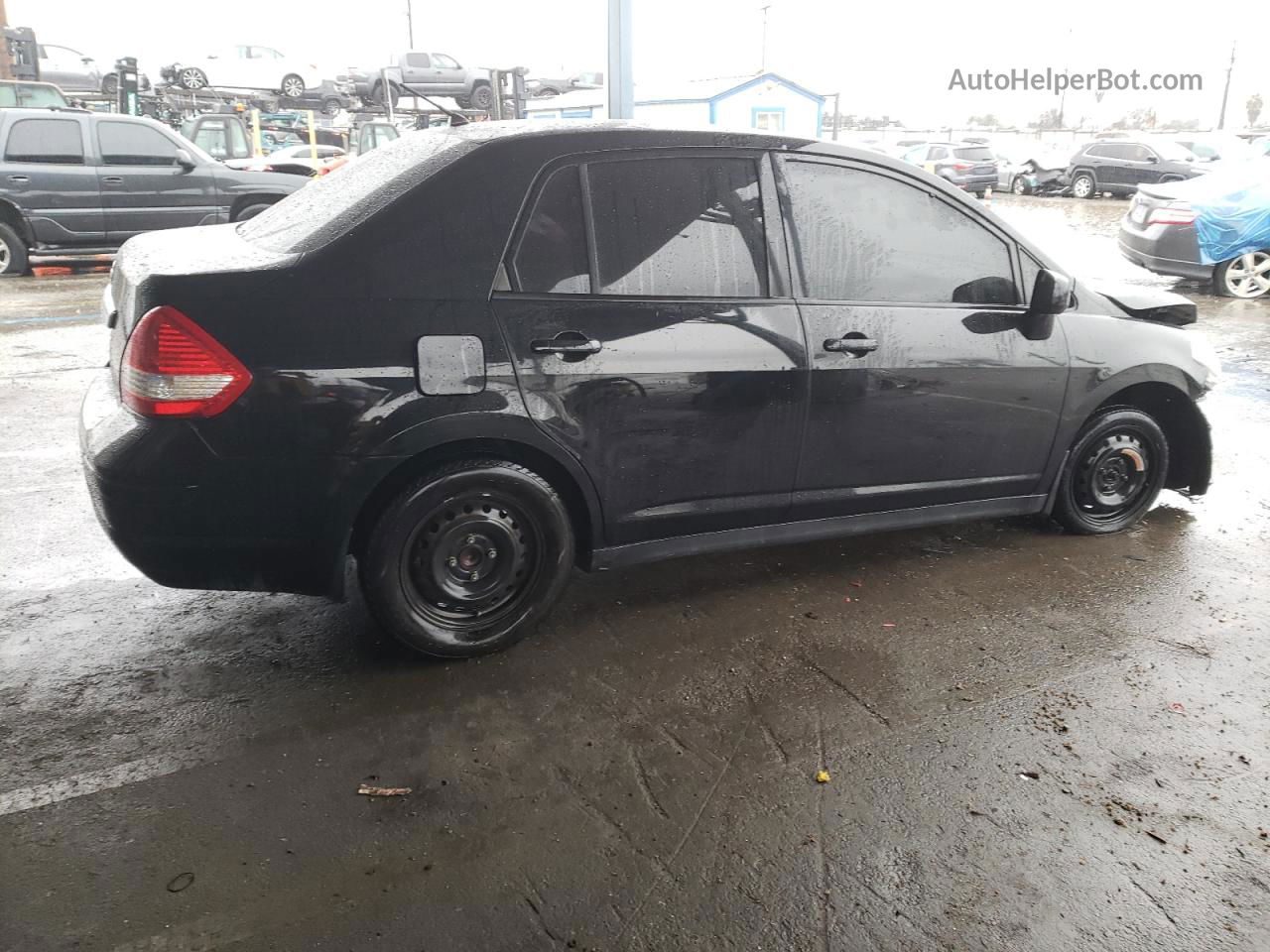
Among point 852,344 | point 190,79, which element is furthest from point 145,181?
point 190,79

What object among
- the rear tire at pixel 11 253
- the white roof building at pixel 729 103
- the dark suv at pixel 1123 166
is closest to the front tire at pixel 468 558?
the rear tire at pixel 11 253

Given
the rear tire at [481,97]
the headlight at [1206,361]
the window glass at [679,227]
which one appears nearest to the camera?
the window glass at [679,227]

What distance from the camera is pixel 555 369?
315 centimetres

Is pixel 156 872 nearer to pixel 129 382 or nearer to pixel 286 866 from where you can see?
pixel 286 866

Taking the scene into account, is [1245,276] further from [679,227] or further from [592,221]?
[592,221]

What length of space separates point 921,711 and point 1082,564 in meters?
1.59

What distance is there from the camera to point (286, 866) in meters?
2.35

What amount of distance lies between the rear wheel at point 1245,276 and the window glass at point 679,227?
393 inches

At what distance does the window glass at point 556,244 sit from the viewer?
3.13 metres

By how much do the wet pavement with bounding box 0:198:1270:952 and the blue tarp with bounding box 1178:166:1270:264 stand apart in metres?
8.10

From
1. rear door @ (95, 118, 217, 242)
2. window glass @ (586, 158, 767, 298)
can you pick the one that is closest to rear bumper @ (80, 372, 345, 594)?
window glass @ (586, 158, 767, 298)

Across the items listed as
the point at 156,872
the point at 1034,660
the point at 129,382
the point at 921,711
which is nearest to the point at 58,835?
the point at 156,872

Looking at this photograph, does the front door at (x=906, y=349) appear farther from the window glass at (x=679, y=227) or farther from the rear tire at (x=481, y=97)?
the rear tire at (x=481, y=97)

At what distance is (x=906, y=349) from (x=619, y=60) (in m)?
5.46
